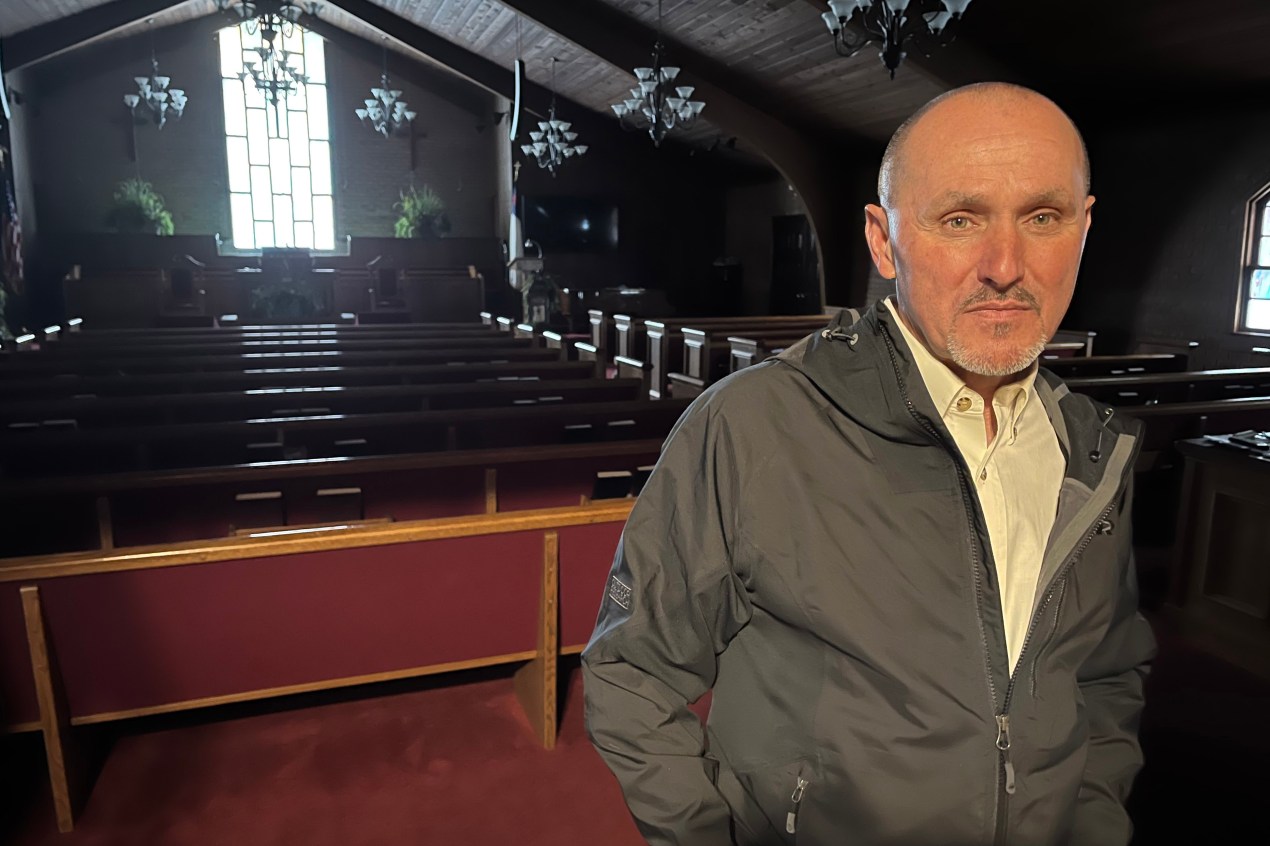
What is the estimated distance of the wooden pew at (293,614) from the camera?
1856 millimetres

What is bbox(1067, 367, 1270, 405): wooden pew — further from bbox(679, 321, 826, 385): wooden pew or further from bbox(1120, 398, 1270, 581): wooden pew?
bbox(679, 321, 826, 385): wooden pew

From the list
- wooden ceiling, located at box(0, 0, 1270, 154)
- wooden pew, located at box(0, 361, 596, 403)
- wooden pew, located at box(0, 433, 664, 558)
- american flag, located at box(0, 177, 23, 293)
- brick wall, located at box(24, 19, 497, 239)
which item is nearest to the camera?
wooden pew, located at box(0, 433, 664, 558)

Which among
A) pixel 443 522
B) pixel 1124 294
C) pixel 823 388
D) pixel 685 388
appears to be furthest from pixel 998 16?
pixel 823 388

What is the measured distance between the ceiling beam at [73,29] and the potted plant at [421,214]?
400cm

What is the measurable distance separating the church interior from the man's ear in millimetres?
1372

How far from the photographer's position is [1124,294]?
8148mm

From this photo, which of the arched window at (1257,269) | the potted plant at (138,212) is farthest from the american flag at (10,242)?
the arched window at (1257,269)

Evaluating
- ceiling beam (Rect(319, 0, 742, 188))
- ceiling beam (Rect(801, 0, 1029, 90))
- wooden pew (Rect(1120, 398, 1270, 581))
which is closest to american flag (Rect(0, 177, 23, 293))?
ceiling beam (Rect(319, 0, 742, 188))

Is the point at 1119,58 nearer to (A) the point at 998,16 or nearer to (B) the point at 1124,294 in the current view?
(A) the point at 998,16

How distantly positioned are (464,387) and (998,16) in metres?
5.25

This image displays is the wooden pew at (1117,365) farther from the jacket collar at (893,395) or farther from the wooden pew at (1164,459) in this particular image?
the jacket collar at (893,395)

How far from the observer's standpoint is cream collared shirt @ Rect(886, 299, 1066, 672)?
94 centimetres

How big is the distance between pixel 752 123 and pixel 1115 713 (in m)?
9.86

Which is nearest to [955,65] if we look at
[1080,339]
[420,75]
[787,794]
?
[1080,339]
